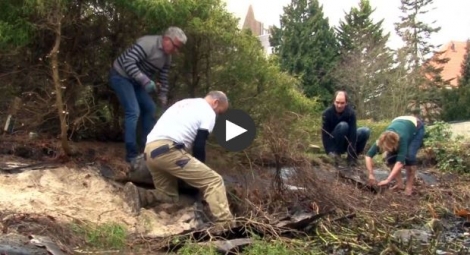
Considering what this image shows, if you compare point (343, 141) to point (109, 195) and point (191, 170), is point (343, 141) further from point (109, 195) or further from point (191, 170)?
point (109, 195)

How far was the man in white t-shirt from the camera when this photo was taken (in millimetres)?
7027

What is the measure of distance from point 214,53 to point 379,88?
841 inches

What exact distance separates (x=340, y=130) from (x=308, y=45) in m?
24.1

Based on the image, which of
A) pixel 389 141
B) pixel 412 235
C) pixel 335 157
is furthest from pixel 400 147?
pixel 412 235

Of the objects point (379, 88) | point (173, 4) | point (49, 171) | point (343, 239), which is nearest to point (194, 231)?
point (343, 239)

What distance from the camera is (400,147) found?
29.3ft

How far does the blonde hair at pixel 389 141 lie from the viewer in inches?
349

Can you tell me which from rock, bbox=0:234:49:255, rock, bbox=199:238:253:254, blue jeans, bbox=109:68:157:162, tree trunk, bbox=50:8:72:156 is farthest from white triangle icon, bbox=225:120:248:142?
rock, bbox=0:234:49:255

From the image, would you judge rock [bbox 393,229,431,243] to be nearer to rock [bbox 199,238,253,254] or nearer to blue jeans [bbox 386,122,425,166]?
rock [bbox 199,238,253,254]

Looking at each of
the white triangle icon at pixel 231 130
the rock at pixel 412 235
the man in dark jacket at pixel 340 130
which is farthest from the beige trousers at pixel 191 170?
the man in dark jacket at pixel 340 130

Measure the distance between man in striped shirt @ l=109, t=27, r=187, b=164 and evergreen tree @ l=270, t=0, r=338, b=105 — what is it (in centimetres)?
2371

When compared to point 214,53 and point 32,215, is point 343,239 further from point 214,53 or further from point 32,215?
point 214,53

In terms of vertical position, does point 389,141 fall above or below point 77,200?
above

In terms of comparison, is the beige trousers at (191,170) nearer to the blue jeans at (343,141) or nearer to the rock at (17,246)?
the rock at (17,246)
